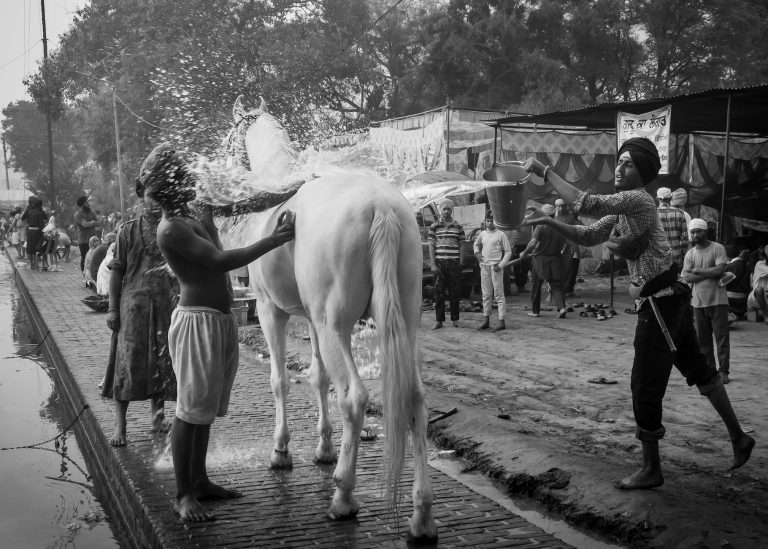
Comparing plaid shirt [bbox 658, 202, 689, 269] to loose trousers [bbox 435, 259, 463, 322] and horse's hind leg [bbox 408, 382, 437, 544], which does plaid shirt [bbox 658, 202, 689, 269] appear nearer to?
loose trousers [bbox 435, 259, 463, 322]

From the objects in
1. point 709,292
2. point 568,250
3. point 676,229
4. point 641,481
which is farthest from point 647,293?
point 568,250

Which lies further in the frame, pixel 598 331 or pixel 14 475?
pixel 598 331

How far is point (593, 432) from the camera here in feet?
19.1

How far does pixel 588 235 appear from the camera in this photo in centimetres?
431

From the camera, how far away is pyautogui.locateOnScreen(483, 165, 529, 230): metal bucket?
4766 mm

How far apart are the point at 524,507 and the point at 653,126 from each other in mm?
9247

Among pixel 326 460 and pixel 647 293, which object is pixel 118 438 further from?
pixel 647 293

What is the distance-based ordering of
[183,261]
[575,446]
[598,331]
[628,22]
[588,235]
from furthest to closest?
[628,22]
[598,331]
[575,446]
[588,235]
[183,261]

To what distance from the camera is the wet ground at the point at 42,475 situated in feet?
14.5

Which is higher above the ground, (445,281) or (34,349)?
(445,281)

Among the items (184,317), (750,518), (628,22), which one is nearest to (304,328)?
(184,317)

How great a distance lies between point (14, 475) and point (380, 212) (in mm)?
3538

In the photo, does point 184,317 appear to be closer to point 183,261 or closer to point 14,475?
point 183,261

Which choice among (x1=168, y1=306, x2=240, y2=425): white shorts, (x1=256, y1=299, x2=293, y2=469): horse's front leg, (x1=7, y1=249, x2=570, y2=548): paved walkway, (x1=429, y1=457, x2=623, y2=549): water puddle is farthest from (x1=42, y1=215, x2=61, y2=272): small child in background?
(x1=168, y1=306, x2=240, y2=425): white shorts
